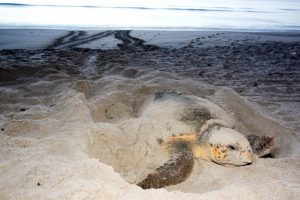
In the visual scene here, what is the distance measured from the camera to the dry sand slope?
5.64ft

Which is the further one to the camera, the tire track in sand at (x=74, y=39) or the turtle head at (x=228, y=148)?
the tire track in sand at (x=74, y=39)

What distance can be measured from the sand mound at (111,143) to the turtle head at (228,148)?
0.24 feet

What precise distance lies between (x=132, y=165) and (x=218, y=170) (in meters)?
0.73

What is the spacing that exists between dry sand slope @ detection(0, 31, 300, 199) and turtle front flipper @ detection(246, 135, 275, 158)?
0.12 m

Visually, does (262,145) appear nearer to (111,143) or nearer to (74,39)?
(111,143)

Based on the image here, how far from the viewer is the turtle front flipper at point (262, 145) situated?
2557mm

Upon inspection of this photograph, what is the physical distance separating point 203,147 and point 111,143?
0.83m

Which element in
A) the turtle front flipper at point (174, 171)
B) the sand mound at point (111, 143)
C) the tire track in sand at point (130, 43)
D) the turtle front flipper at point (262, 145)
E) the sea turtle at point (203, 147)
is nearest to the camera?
the sand mound at point (111, 143)

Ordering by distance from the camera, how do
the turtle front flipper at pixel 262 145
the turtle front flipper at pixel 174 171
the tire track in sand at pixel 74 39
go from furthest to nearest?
the tire track in sand at pixel 74 39 < the turtle front flipper at pixel 262 145 < the turtle front flipper at pixel 174 171

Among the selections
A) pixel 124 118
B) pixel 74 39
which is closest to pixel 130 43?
pixel 74 39

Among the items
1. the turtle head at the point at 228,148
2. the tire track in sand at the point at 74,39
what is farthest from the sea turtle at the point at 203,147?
the tire track in sand at the point at 74,39

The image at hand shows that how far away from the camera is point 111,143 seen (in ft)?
8.17

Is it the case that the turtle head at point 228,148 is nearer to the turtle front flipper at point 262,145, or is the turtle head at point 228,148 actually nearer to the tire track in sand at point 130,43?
the turtle front flipper at point 262,145

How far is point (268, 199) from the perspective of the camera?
1.64 m
